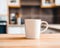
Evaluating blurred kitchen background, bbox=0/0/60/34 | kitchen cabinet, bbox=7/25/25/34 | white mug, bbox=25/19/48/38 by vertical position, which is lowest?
kitchen cabinet, bbox=7/25/25/34

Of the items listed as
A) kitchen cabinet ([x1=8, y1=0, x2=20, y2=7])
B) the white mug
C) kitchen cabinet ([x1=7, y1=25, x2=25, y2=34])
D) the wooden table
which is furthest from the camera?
kitchen cabinet ([x1=8, y1=0, x2=20, y2=7])

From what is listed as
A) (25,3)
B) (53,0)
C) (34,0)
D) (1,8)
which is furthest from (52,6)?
(1,8)

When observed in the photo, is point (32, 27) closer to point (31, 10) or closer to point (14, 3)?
point (14, 3)

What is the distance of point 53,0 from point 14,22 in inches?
44.6

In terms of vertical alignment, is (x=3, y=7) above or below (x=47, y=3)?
below

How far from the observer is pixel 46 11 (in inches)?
148

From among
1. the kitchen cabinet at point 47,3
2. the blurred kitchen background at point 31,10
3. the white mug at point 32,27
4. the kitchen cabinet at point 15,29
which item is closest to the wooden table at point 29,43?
the white mug at point 32,27

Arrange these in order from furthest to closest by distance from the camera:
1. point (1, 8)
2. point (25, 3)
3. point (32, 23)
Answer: point (25, 3) < point (1, 8) < point (32, 23)

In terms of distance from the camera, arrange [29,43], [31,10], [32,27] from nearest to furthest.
Result: [29,43]
[32,27]
[31,10]

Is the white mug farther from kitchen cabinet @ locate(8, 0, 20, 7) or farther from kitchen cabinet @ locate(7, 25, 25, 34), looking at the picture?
kitchen cabinet @ locate(8, 0, 20, 7)

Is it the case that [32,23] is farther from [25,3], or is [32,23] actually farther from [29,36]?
[25,3]

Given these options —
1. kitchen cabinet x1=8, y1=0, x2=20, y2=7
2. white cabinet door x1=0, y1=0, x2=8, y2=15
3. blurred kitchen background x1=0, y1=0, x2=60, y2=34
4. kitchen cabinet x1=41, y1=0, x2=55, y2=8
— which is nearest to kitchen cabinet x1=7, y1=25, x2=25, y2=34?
blurred kitchen background x1=0, y1=0, x2=60, y2=34

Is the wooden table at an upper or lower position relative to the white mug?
lower

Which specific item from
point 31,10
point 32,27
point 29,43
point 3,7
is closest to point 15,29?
point 3,7
